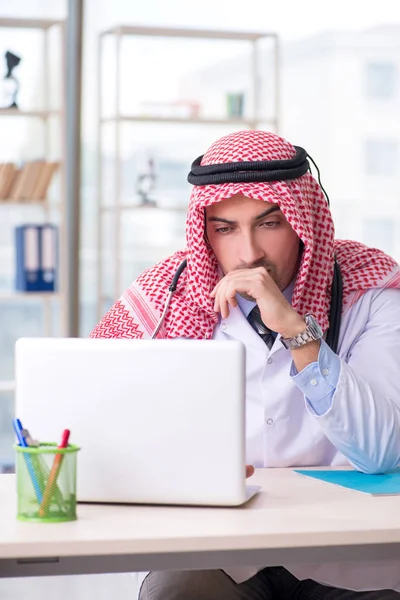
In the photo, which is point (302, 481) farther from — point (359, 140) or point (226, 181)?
point (359, 140)

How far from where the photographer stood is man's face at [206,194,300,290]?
7.27 ft

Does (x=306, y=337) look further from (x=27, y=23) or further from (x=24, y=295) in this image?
(x=27, y=23)

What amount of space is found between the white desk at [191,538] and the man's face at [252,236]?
28.1 inches

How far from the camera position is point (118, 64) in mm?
5230

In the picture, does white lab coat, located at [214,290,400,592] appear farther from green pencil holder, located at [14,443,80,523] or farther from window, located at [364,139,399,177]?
window, located at [364,139,399,177]

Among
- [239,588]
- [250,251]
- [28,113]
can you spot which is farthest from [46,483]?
[28,113]

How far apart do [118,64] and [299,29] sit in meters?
1.17

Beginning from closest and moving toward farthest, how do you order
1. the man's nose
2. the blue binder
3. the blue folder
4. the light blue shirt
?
the blue folder < the light blue shirt < the man's nose < the blue binder

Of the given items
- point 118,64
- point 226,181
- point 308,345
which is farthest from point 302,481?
point 118,64

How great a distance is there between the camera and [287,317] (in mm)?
2029

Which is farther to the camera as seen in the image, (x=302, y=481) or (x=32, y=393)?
(x=302, y=481)

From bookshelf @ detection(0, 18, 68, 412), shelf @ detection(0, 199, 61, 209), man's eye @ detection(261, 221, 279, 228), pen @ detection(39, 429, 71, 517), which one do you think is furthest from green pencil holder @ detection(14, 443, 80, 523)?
shelf @ detection(0, 199, 61, 209)

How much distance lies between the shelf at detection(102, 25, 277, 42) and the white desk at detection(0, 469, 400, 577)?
397 cm

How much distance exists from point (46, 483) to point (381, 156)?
4.70 metres
